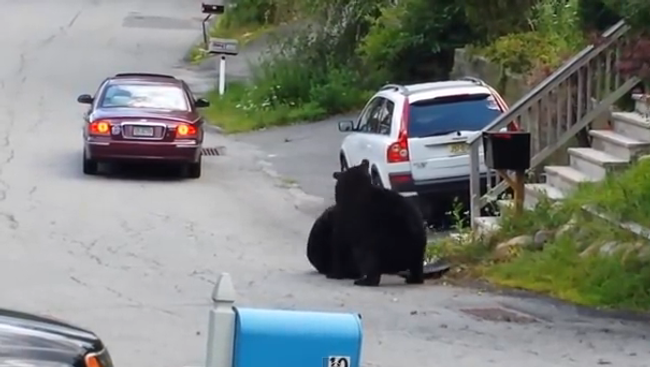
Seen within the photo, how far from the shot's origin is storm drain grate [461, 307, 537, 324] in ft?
41.9

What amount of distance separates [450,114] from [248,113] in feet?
44.0

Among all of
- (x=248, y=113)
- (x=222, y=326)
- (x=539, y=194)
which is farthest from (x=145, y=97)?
(x=222, y=326)

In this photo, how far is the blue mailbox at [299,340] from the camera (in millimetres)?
6387

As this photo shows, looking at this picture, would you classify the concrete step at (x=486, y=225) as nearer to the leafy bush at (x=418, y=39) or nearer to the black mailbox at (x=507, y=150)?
the black mailbox at (x=507, y=150)

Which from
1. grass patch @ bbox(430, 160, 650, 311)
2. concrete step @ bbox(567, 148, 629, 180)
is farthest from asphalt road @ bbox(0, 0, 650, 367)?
concrete step @ bbox(567, 148, 629, 180)

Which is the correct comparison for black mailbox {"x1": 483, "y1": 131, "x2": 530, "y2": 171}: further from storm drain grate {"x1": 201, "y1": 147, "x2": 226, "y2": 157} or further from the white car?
storm drain grate {"x1": 201, "y1": 147, "x2": 226, "y2": 157}

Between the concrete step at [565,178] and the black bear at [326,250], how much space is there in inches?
110

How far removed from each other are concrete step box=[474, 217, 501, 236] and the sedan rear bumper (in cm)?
775

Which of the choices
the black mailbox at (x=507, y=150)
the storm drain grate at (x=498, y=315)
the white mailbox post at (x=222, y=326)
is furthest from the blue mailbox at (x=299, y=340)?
the black mailbox at (x=507, y=150)

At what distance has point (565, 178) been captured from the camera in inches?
675

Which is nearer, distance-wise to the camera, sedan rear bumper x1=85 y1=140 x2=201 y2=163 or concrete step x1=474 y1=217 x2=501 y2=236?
concrete step x1=474 y1=217 x2=501 y2=236

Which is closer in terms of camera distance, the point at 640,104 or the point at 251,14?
the point at 640,104

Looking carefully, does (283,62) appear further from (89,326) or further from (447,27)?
(89,326)

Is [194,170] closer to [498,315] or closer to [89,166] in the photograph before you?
[89,166]
